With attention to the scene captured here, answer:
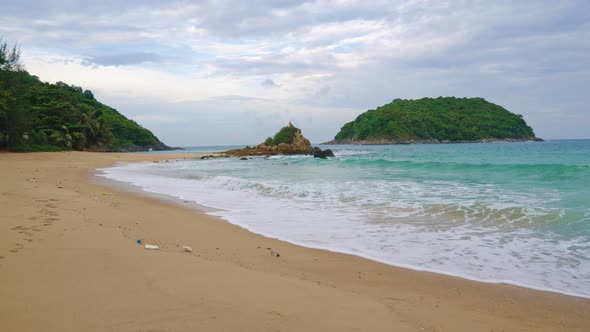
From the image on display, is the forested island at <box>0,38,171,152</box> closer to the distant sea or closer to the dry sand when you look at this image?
the distant sea

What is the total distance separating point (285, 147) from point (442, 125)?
272 ft

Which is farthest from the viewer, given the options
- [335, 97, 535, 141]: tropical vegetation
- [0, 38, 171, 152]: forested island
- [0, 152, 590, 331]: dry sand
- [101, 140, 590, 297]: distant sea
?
[335, 97, 535, 141]: tropical vegetation

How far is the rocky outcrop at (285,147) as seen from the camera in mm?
49422

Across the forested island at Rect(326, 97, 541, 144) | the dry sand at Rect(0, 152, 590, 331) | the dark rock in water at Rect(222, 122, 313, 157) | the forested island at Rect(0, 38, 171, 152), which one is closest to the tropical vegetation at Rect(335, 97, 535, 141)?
the forested island at Rect(326, 97, 541, 144)

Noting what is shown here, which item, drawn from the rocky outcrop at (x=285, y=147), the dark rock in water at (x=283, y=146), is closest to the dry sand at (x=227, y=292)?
the rocky outcrop at (x=285, y=147)

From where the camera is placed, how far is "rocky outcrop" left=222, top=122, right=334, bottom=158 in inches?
1946

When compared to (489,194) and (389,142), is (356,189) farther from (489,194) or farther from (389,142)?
(389,142)

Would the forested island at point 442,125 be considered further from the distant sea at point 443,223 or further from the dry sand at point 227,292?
the dry sand at point 227,292

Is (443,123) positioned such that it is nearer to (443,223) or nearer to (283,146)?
(283,146)

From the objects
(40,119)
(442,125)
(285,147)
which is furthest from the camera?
(442,125)

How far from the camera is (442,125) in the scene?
118062 mm

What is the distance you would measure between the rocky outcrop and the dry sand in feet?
143

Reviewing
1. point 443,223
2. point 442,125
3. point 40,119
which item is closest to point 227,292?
point 443,223

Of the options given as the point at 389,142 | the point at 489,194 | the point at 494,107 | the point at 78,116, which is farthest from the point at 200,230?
the point at 494,107
